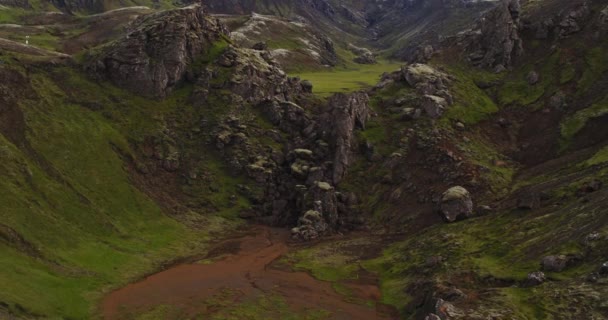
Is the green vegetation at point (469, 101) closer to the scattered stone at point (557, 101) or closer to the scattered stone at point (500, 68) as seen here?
the scattered stone at point (500, 68)

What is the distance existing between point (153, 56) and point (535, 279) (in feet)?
450

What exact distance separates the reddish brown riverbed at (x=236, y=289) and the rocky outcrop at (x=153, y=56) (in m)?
74.3

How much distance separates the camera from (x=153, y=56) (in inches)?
6964

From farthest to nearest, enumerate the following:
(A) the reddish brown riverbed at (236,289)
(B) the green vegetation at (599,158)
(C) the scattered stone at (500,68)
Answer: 1. (C) the scattered stone at (500,68)
2. (B) the green vegetation at (599,158)
3. (A) the reddish brown riverbed at (236,289)

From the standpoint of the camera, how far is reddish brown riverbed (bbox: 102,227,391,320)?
92.5 meters

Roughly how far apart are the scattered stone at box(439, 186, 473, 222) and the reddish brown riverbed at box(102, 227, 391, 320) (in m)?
29.9

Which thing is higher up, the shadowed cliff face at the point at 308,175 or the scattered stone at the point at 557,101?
the scattered stone at the point at 557,101

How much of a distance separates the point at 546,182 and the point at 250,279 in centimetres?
6948

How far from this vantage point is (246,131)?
17288 centimetres

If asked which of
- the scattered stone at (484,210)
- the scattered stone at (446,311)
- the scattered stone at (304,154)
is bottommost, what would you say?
the scattered stone at (446,311)

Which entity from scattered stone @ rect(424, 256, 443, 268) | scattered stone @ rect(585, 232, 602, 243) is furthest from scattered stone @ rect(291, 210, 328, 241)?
scattered stone @ rect(585, 232, 602, 243)

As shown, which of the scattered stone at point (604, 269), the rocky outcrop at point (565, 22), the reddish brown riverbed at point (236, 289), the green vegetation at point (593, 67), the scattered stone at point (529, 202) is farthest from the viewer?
the rocky outcrop at point (565, 22)

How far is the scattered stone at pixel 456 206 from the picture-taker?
126m

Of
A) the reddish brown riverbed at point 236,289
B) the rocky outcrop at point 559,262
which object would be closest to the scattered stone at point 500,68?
the reddish brown riverbed at point 236,289
